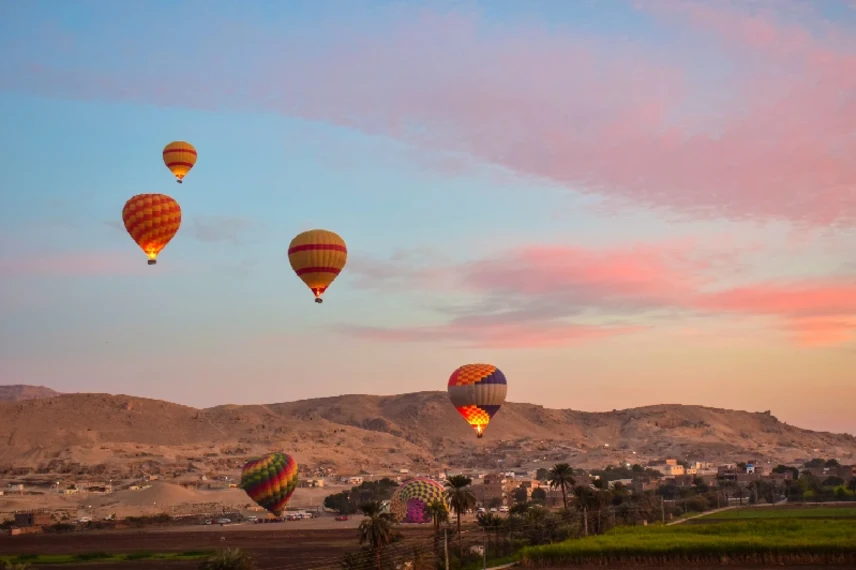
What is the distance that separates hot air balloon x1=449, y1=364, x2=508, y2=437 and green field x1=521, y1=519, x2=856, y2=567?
17561 millimetres

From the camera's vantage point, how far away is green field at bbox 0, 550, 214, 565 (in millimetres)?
A: 90875

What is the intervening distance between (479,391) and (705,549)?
28.0 meters

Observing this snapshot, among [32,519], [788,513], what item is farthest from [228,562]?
[32,519]

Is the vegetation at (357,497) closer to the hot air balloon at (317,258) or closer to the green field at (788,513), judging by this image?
the green field at (788,513)

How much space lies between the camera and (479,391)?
94250 mm

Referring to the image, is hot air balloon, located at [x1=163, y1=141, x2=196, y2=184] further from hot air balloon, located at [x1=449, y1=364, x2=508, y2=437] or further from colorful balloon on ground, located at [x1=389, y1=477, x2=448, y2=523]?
colorful balloon on ground, located at [x1=389, y1=477, x2=448, y2=523]

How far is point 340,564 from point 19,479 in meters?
140

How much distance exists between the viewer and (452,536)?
94.3m

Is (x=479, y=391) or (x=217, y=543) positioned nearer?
(x=479, y=391)

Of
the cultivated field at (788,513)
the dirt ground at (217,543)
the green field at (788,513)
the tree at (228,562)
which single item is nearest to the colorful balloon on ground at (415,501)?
the dirt ground at (217,543)

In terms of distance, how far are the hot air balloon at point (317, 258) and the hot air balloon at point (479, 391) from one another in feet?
63.3

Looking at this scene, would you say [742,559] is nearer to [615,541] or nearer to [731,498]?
[615,541]

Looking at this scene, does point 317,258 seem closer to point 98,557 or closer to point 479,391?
point 479,391

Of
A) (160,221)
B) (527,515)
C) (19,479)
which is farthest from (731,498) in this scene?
(19,479)
